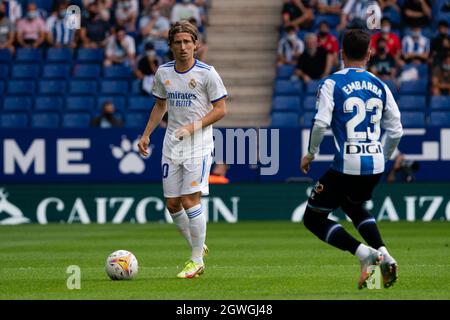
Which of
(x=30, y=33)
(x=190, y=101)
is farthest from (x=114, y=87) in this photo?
(x=190, y=101)

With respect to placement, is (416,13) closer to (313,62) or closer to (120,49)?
(313,62)

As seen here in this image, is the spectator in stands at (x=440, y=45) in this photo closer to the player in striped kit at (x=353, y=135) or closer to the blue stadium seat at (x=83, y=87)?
the blue stadium seat at (x=83, y=87)

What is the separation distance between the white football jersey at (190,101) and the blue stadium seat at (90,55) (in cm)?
1419

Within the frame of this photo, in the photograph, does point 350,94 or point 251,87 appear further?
point 251,87

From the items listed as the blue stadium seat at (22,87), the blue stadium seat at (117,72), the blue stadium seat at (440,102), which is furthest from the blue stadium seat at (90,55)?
the blue stadium seat at (440,102)

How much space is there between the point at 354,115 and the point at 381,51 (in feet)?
43.7

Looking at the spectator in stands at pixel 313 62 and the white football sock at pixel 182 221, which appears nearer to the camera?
the white football sock at pixel 182 221

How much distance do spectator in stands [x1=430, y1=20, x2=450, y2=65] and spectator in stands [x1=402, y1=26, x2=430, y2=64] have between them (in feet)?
0.99

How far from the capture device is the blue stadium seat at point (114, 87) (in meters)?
24.8

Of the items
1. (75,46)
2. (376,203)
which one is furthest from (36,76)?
(376,203)

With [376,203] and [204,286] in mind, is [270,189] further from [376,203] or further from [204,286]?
[204,286]

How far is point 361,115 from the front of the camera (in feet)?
33.2

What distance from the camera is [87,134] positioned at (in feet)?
72.5

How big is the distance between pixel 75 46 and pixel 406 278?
15874mm
